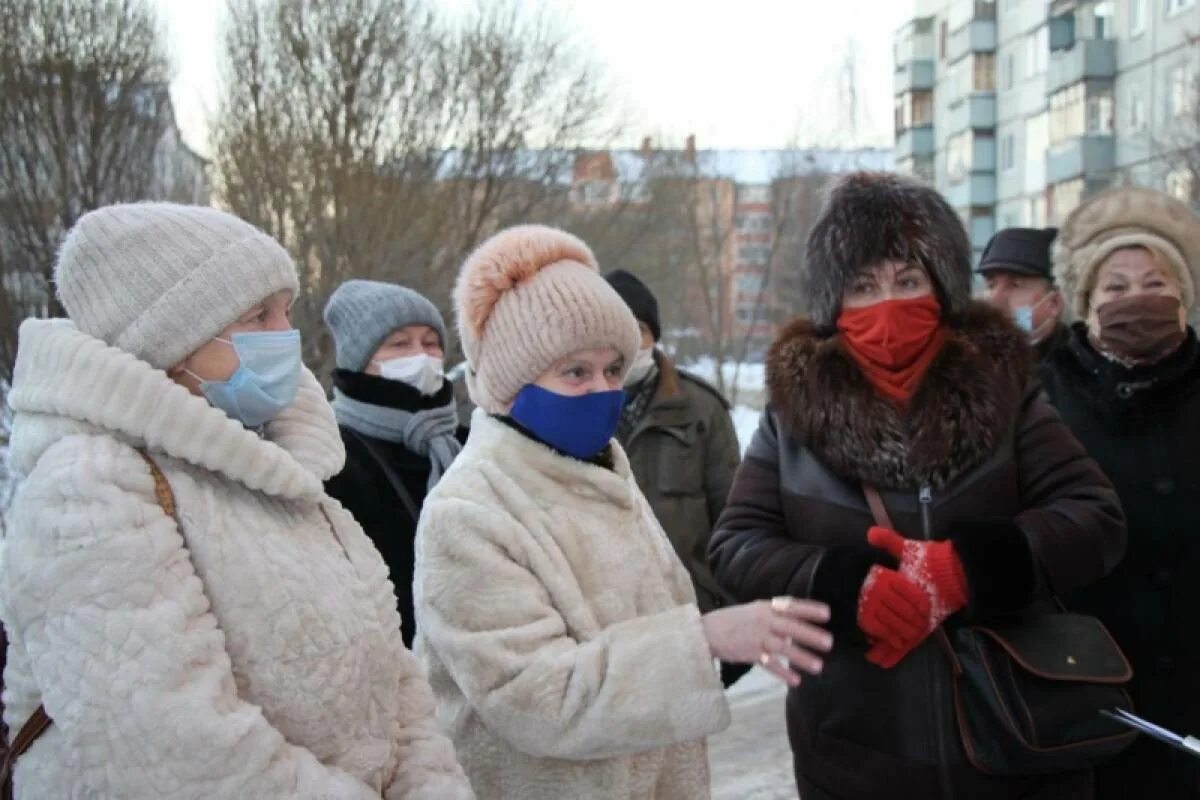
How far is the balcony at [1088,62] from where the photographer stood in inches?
1084

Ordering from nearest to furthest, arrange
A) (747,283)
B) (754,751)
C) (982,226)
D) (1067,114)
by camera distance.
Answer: (754,751), (1067,114), (982,226), (747,283)

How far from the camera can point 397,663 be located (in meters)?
2.10

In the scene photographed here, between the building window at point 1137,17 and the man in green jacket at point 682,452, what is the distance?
2555 centimetres

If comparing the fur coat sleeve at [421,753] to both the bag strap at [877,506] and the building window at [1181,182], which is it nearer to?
the bag strap at [877,506]

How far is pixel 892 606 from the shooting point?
7.45 feet

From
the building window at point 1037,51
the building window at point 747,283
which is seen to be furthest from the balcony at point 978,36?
the building window at point 747,283

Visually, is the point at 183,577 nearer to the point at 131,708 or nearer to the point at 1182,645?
the point at 131,708

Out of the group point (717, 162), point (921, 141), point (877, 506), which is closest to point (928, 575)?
point (877, 506)

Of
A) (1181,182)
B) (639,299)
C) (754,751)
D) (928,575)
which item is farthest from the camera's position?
(1181,182)

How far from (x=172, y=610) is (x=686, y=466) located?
3.20 metres

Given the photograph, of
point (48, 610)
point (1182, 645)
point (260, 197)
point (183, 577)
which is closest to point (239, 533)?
point (183, 577)

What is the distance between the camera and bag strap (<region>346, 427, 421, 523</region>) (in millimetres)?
3758

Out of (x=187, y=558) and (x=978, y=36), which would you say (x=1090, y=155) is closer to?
(x=978, y=36)

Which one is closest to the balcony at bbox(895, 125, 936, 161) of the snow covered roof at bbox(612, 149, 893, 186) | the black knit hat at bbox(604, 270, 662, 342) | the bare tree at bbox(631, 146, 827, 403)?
the snow covered roof at bbox(612, 149, 893, 186)
